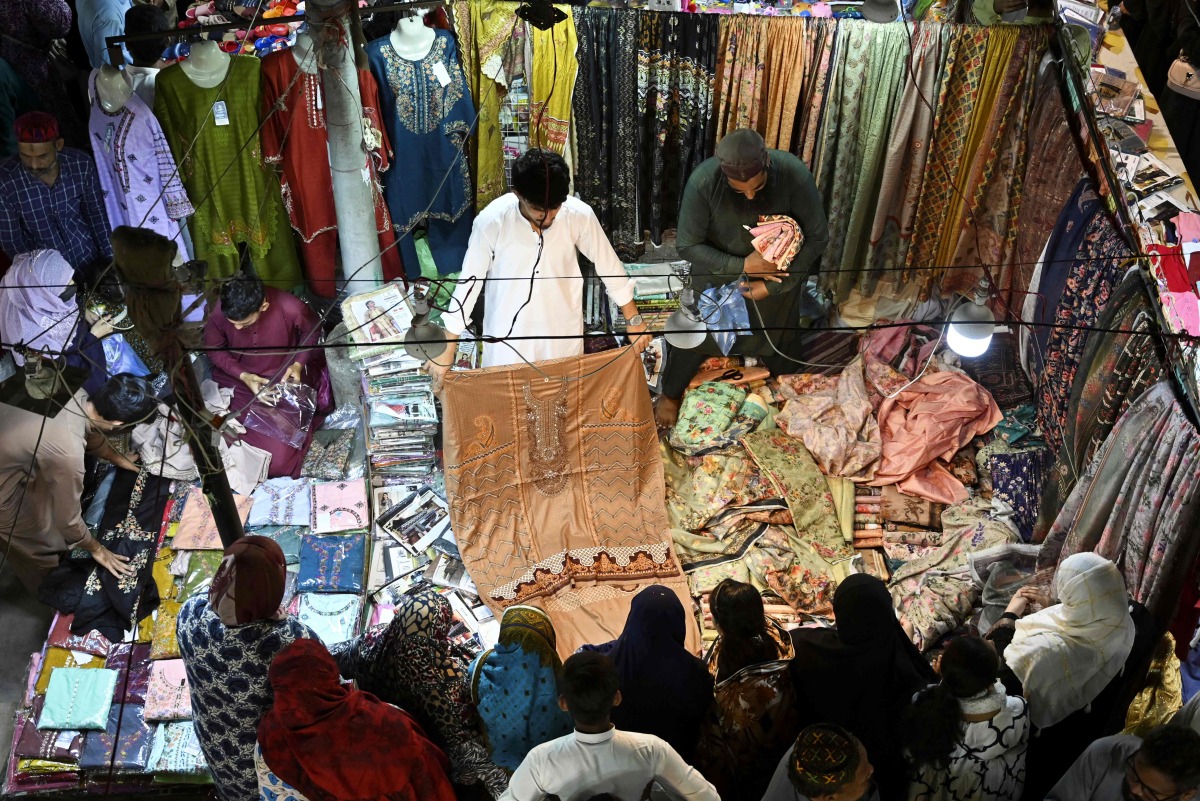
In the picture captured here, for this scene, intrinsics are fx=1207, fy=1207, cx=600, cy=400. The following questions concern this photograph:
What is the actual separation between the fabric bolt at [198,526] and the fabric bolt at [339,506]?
312 millimetres

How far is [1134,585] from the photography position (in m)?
4.23

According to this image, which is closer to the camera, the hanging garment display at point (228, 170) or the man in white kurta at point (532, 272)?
the man in white kurta at point (532, 272)

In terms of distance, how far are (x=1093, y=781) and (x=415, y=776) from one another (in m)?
1.82

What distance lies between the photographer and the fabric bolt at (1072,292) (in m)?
4.80

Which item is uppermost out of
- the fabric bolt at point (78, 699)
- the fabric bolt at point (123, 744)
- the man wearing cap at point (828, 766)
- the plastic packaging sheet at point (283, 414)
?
the man wearing cap at point (828, 766)

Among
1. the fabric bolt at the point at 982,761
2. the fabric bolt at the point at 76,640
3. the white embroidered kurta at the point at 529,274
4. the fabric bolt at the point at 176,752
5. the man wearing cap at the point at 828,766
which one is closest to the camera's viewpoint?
the man wearing cap at the point at 828,766

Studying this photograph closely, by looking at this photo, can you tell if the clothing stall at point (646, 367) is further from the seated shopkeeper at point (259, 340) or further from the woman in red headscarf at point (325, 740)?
the woman in red headscarf at point (325, 740)

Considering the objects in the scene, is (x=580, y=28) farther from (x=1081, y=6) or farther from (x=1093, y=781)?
(x=1093, y=781)

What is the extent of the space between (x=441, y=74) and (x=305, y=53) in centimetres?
66

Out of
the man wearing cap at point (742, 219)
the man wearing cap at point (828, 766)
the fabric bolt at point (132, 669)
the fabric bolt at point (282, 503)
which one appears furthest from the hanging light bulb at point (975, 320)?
the fabric bolt at point (132, 669)

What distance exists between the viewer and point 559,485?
5.23 m

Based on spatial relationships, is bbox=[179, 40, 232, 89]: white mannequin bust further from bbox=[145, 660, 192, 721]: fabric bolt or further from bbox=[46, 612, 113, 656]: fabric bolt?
bbox=[145, 660, 192, 721]: fabric bolt

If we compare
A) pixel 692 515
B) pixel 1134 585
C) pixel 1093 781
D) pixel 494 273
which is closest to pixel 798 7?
pixel 494 273

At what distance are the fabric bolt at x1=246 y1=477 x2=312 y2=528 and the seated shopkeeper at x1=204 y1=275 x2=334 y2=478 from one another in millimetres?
138
